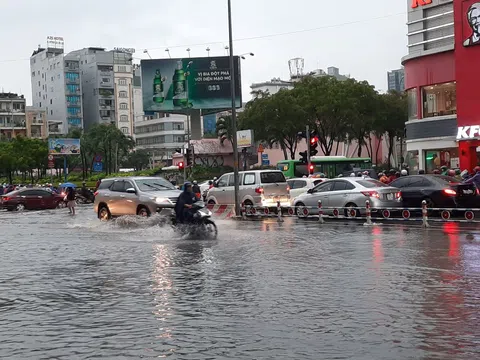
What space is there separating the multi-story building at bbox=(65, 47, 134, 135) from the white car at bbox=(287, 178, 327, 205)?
362 feet

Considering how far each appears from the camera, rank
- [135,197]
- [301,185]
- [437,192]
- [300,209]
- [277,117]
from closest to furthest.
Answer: [437,192]
[135,197]
[300,209]
[301,185]
[277,117]

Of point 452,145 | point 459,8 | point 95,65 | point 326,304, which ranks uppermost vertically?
point 95,65

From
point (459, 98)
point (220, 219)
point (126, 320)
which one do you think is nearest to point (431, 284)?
point (126, 320)

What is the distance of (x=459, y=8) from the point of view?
36.9 m

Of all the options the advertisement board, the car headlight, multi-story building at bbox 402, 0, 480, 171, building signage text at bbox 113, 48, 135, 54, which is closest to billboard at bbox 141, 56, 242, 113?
the advertisement board

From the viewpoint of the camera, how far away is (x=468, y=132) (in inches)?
1458

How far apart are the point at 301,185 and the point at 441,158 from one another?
1764cm

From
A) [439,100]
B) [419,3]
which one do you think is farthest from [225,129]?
[439,100]

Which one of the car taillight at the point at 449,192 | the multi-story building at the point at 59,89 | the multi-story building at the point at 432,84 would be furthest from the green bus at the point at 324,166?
the multi-story building at the point at 59,89

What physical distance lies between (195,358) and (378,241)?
36.8 feet

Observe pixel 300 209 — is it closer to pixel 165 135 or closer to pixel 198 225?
pixel 198 225

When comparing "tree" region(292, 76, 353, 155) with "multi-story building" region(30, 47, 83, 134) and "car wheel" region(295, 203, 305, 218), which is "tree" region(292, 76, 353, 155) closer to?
"car wheel" region(295, 203, 305, 218)

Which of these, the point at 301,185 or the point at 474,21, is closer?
the point at 301,185

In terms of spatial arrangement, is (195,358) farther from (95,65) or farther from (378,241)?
(95,65)
